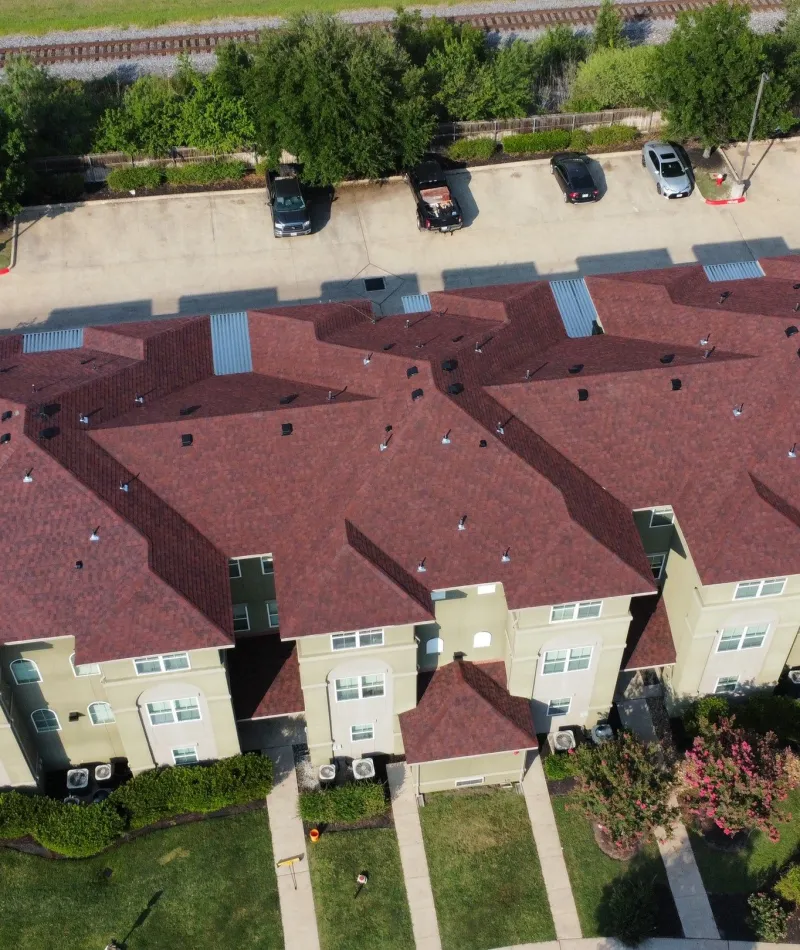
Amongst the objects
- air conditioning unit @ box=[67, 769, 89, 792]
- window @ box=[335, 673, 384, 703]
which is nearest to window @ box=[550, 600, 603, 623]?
window @ box=[335, 673, 384, 703]

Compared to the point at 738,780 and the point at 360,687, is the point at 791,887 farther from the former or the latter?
the point at 360,687

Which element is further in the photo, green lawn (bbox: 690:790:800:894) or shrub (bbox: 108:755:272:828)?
shrub (bbox: 108:755:272:828)

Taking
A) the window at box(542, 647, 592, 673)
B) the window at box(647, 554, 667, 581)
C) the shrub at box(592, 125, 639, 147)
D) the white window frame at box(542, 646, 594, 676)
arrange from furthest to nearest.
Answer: the shrub at box(592, 125, 639, 147)
the window at box(647, 554, 667, 581)
the window at box(542, 647, 592, 673)
the white window frame at box(542, 646, 594, 676)

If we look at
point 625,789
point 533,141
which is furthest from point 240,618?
point 533,141

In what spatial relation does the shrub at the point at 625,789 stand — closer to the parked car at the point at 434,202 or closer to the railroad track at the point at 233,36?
the parked car at the point at 434,202

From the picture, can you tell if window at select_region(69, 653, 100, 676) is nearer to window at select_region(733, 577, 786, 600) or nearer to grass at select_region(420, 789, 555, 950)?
grass at select_region(420, 789, 555, 950)

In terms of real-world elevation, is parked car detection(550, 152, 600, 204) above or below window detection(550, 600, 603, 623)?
below

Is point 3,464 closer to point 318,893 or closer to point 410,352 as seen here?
point 410,352
